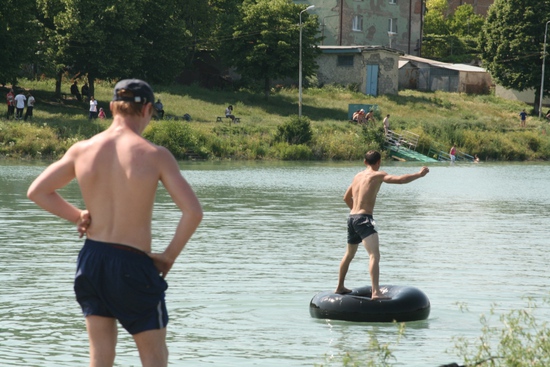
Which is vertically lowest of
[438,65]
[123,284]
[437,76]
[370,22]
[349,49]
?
[437,76]

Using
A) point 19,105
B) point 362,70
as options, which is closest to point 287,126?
point 19,105

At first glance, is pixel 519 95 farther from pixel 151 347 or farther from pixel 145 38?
pixel 151 347

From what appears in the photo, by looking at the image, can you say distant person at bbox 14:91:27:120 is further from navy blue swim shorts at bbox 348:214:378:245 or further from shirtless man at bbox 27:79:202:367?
shirtless man at bbox 27:79:202:367

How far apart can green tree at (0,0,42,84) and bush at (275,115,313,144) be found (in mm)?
14359

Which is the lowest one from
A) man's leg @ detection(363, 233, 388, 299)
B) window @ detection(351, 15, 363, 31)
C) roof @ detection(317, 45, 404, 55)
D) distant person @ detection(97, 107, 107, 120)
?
distant person @ detection(97, 107, 107, 120)

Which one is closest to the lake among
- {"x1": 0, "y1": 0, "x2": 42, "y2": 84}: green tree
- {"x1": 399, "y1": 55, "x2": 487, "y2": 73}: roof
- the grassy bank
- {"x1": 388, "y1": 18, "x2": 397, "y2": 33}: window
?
the grassy bank

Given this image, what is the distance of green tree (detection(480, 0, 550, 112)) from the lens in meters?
82.8

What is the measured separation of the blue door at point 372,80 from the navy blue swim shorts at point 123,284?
77711mm

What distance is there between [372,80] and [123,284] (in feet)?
257

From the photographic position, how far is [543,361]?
767 cm

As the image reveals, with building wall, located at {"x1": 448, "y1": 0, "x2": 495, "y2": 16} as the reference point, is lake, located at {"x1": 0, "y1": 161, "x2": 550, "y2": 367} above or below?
below

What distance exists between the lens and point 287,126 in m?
57.8

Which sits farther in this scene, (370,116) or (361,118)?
(361,118)

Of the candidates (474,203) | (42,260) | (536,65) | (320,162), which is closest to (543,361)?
(42,260)
